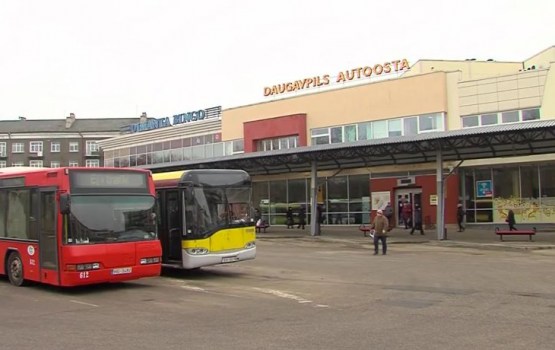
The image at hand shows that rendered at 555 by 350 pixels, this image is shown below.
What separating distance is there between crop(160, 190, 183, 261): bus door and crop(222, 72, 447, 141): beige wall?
70.4 ft

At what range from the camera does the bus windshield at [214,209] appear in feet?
47.4

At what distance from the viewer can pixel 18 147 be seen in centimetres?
9012

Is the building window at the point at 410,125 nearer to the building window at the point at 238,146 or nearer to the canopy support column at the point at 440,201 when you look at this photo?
the canopy support column at the point at 440,201

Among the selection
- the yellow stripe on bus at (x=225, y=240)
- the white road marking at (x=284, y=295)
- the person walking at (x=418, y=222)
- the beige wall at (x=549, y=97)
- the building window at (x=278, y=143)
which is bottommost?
the white road marking at (x=284, y=295)

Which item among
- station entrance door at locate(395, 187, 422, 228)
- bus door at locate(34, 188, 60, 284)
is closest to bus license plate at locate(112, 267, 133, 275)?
bus door at locate(34, 188, 60, 284)

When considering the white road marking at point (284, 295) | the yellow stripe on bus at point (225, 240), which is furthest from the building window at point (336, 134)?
the white road marking at point (284, 295)

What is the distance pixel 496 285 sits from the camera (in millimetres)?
12484

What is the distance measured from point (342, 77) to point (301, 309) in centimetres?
2880

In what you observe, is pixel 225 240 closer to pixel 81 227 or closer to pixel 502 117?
pixel 81 227

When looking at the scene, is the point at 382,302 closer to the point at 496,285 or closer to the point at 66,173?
the point at 496,285

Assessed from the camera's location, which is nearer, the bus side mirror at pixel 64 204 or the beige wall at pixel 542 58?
the bus side mirror at pixel 64 204

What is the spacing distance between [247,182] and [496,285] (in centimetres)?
645

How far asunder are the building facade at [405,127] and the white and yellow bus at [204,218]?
16.5 m

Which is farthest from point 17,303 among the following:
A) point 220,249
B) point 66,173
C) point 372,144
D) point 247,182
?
point 372,144
